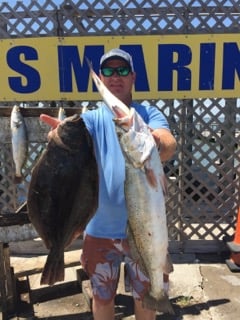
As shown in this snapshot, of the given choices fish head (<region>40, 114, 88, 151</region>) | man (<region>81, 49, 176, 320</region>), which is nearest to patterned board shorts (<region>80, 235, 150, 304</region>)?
man (<region>81, 49, 176, 320</region>)

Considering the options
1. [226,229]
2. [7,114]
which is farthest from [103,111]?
[226,229]

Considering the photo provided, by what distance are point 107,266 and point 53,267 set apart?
1.28 ft

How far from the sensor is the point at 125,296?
3.88 metres

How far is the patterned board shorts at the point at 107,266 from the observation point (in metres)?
2.54

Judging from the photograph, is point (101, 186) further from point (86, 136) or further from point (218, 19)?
point (218, 19)

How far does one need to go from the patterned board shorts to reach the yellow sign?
2.28m

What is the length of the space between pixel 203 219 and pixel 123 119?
3.45m

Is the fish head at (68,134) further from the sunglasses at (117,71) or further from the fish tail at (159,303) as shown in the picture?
the fish tail at (159,303)

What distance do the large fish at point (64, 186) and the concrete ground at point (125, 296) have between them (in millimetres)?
1525

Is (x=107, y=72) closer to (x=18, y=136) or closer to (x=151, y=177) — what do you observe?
(x=151, y=177)

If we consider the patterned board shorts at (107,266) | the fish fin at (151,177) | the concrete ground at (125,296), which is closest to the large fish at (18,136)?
the patterned board shorts at (107,266)

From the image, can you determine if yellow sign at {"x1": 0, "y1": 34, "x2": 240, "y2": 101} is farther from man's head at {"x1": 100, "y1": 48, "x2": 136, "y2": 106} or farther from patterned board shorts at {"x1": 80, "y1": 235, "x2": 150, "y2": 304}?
patterned board shorts at {"x1": 80, "y1": 235, "x2": 150, "y2": 304}

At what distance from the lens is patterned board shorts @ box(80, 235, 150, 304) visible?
254 centimetres

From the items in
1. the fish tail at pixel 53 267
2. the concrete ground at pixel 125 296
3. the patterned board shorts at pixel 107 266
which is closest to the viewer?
the fish tail at pixel 53 267
